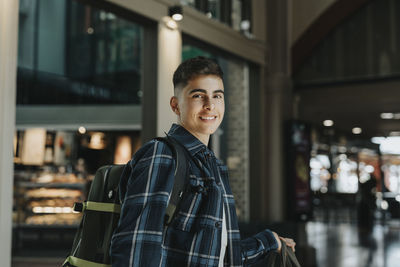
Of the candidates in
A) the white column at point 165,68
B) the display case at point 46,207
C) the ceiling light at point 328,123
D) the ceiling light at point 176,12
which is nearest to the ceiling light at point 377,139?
the ceiling light at point 328,123

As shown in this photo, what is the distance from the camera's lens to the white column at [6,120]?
4.09m

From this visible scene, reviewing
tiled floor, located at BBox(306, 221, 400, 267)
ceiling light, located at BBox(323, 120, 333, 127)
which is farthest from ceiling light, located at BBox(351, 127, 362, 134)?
tiled floor, located at BBox(306, 221, 400, 267)

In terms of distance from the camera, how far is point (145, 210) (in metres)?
1.24

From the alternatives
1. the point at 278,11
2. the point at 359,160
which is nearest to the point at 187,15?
the point at 278,11

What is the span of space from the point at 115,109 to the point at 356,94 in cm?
506

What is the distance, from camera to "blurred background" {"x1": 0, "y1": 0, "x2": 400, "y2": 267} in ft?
19.4

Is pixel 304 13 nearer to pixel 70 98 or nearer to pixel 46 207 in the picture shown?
pixel 46 207

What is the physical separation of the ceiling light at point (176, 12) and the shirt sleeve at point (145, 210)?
473cm

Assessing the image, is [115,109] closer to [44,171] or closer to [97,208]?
[44,171]

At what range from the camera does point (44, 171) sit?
9352 mm

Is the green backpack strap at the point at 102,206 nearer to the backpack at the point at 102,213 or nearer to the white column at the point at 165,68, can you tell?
the backpack at the point at 102,213

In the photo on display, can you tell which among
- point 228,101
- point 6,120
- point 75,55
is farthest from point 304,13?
point 6,120

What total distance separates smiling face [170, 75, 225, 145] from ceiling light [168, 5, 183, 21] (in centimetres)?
451

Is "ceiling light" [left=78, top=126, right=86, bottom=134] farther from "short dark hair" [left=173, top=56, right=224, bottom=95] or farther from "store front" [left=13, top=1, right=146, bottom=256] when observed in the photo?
"short dark hair" [left=173, top=56, right=224, bottom=95]
